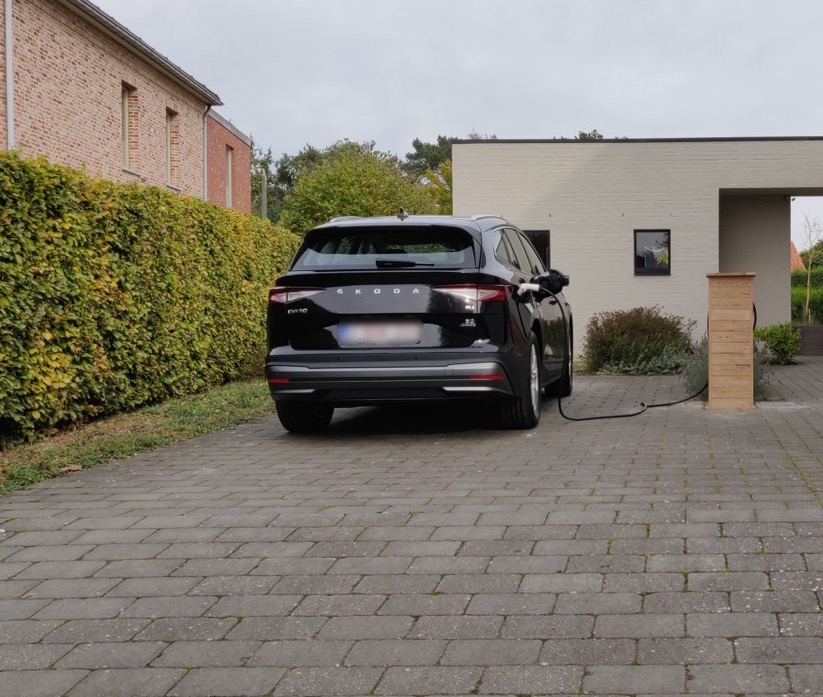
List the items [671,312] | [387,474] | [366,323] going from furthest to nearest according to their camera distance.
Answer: [671,312] → [366,323] → [387,474]

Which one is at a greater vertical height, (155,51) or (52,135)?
(155,51)

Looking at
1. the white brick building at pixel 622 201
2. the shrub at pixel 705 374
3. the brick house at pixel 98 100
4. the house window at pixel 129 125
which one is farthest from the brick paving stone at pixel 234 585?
the house window at pixel 129 125

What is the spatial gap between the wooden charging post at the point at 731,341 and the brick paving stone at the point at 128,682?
7.71 metres

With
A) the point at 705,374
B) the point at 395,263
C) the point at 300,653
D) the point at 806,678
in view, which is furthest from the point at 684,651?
the point at 705,374

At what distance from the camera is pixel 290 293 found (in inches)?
332

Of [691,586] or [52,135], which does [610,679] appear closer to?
[691,586]

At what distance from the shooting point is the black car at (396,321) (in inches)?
322

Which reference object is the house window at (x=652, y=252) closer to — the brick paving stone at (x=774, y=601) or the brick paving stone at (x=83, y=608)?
the brick paving stone at (x=774, y=601)

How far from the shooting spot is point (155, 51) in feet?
76.0

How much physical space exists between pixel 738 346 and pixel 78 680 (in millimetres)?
8115

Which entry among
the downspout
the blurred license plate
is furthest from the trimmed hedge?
the blurred license plate

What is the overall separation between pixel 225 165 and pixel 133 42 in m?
9.42

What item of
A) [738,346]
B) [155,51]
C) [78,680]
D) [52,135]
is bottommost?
[78,680]

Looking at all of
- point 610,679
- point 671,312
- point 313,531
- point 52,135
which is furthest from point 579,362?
point 610,679
